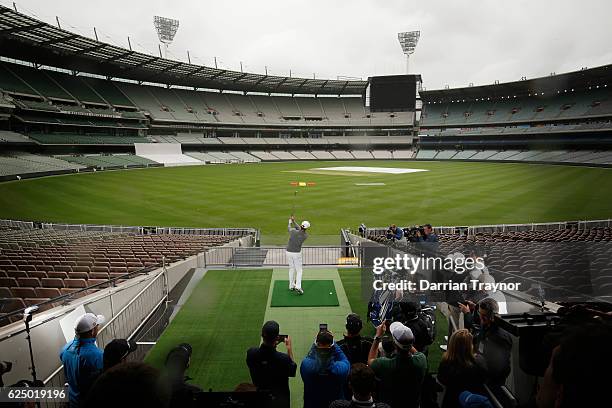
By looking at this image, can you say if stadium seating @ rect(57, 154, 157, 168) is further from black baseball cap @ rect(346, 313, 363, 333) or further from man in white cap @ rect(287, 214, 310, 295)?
black baseball cap @ rect(346, 313, 363, 333)

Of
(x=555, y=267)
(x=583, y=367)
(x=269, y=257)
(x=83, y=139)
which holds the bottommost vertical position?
(x=269, y=257)

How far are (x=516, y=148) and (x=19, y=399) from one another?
84753mm

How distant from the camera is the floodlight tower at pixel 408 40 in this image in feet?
284

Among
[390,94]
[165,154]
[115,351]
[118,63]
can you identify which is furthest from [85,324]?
[390,94]

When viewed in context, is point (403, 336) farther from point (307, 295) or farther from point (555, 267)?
point (555, 267)

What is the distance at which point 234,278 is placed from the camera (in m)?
10.0

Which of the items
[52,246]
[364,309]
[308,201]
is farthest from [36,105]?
[364,309]

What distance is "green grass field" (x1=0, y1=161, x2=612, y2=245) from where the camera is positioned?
22.0 m

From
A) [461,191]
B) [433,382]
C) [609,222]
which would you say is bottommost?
[433,382]

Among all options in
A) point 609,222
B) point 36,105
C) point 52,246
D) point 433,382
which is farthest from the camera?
point 36,105

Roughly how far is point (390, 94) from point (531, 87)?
29.5 metres

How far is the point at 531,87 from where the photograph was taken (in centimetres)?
7288

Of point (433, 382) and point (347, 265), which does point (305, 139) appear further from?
point (433, 382)

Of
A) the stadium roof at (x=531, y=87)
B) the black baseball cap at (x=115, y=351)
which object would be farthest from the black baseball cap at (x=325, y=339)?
the stadium roof at (x=531, y=87)
